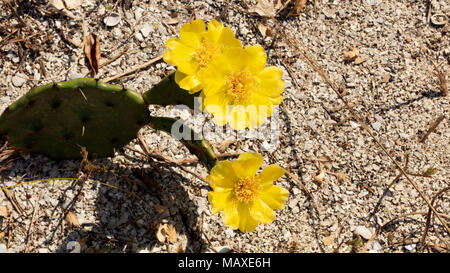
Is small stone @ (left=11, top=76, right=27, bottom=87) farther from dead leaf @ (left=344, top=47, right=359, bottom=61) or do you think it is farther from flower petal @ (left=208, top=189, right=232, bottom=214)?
dead leaf @ (left=344, top=47, right=359, bottom=61)

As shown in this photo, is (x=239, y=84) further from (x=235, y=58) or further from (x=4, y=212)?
(x=4, y=212)

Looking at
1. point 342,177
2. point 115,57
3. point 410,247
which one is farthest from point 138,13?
point 410,247

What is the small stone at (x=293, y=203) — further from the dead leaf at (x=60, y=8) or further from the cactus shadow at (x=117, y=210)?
the dead leaf at (x=60, y=8)

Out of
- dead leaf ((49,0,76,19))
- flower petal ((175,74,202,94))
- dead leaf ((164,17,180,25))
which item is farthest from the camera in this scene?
dead leaf ((164,17,180,25))

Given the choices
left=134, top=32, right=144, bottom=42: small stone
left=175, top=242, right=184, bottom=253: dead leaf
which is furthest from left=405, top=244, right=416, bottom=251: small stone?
left=134, top=32, right=144, bottom=42: small stone

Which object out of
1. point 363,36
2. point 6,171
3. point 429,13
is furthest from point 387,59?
point 6,171

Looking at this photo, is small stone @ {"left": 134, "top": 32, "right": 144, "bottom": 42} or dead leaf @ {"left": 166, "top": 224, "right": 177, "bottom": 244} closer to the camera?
dead leaf @ {"left": 166, "top": 224, "right": 177, "bottom": 244}

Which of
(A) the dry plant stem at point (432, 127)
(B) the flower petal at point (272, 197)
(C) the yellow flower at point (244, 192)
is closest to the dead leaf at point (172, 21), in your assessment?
(C) the yellow flower at point (244, 192)
